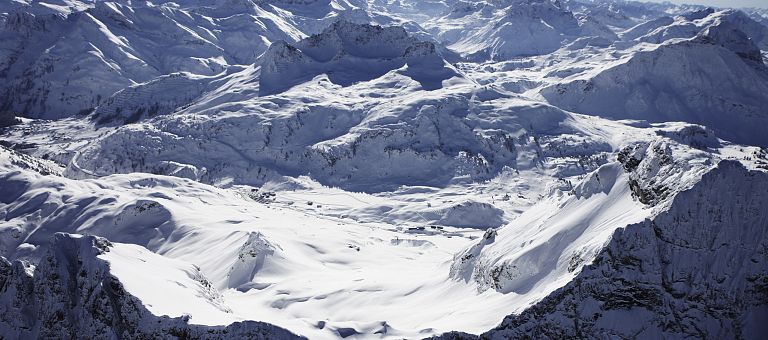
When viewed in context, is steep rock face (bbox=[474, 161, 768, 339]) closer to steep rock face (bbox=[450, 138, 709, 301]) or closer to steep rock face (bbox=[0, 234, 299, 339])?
steep rock face (bbox=[450, 138, 709, 301])

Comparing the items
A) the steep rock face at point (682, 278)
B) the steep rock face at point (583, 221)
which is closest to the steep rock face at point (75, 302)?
the steep rock face at point (682, 278)

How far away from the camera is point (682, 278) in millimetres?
49406

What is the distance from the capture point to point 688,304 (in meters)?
49.4

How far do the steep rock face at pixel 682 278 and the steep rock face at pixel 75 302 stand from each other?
65.2 ft

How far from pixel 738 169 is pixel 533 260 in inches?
676

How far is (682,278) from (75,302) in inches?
1809

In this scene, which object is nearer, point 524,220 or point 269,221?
point 524,220

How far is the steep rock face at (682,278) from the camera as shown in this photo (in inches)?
1934

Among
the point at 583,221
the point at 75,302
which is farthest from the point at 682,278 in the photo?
the point at 75,302

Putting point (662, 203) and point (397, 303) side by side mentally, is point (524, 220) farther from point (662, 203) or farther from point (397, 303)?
point (662, 203)

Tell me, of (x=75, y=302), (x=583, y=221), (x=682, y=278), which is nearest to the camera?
(x=682, y=278)

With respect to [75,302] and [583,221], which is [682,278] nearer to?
[583,221]

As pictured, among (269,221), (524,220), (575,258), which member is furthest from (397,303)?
(269,221)

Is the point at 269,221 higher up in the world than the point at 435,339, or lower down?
lower down
